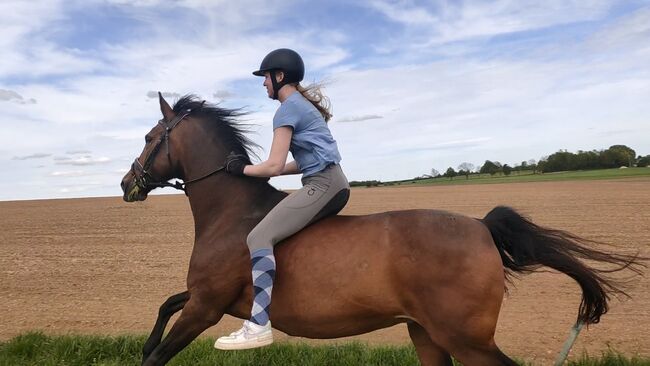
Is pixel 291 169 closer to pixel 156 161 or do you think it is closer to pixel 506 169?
pixel 156 161

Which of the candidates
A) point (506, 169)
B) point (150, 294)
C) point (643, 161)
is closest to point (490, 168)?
point (506, 169)

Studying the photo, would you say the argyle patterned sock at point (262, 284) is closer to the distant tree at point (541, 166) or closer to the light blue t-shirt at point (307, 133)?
the light blue t-shirt at point (307, 133)

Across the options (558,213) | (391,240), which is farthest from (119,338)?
(558,213)

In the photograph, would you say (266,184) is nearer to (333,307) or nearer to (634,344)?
(333,307)

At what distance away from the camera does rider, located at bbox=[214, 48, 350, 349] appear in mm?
3791

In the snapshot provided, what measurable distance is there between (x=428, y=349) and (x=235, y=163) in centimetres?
219

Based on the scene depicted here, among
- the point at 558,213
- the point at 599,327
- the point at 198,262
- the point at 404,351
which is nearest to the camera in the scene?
the point at 198,262

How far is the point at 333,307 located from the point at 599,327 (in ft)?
18.6

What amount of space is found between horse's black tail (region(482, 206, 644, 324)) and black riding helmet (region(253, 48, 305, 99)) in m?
1.85

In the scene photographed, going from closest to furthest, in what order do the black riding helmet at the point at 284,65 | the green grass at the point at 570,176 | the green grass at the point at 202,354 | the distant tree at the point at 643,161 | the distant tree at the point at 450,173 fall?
the black riding helmet at the point at 284,65 → the green grass at the point at 202,354 → the green grass at the point at 570,176 → the distant tree at the point at 643,161 → the distant tree at the point at 450,173

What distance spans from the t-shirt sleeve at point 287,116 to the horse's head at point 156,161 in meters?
1.13

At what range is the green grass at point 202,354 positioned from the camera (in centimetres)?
547

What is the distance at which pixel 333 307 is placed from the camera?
12.5ft

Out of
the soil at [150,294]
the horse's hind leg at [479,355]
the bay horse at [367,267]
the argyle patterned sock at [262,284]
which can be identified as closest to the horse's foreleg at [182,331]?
the bay horse at [367,267]
